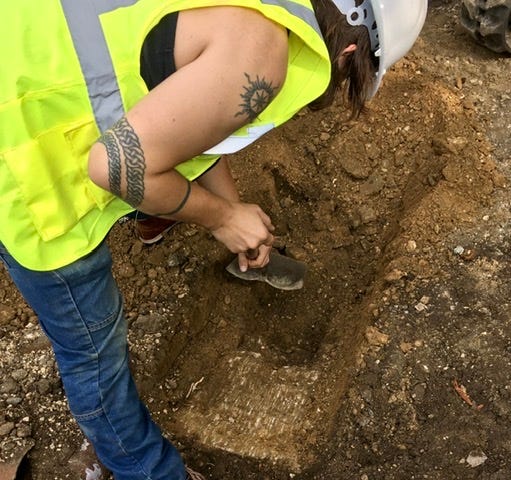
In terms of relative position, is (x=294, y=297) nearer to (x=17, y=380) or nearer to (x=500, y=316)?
(x=500, y=316)

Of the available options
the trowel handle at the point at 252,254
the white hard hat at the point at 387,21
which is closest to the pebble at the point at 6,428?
the trowel handle at the point at 252,254

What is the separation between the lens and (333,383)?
2588 millimetres

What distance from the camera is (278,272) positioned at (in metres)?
2.73

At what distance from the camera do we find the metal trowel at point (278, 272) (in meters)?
2.72

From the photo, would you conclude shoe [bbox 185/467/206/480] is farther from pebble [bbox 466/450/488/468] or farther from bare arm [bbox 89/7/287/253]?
bare arm [bbox 89/7/287/253]

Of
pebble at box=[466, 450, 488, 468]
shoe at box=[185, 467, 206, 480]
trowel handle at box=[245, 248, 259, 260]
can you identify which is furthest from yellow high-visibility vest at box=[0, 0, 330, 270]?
pebble at box=[466, 450, 488, 468]

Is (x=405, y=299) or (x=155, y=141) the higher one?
(x=155, y=141)

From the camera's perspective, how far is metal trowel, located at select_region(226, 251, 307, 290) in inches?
107

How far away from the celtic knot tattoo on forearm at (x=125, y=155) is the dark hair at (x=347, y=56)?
1.71ft

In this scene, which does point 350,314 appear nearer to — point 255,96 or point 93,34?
point 255,96

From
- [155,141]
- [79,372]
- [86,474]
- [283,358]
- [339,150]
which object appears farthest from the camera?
[339,150]

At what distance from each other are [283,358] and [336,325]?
239 mm

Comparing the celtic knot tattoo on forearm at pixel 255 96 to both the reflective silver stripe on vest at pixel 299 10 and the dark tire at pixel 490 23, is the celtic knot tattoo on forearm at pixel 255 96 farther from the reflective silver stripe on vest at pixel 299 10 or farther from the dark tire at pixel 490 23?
the dark tire at pixel 490 23

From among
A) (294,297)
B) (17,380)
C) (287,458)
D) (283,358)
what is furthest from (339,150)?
(17,380)
